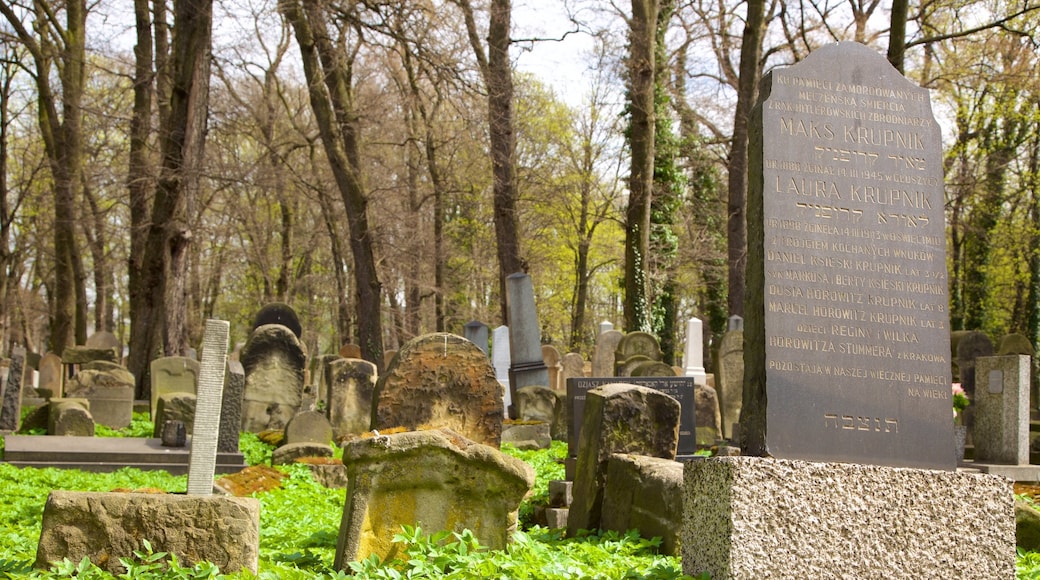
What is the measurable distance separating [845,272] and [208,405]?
13.7ft

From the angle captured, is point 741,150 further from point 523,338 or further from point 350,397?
point 350,397

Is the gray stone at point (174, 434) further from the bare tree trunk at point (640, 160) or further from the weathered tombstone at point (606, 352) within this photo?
the weathered tombstone at point (606, 352)

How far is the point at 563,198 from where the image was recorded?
27.0 m

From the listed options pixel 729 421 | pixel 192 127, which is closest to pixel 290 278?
pixel 192 127

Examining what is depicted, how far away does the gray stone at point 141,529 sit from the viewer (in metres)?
5.46

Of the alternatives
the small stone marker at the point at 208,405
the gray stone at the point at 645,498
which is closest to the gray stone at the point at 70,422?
the small stone marker at the point at 208,405

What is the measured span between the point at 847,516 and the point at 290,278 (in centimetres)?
3377

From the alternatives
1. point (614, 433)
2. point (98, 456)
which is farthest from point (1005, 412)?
point (98, 456)

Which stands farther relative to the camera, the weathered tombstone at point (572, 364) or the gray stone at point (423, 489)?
the weathered tombstone at point (572, 364)

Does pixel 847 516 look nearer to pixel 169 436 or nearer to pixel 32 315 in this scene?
pixel 169 436

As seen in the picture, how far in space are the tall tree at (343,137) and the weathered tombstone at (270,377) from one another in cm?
418

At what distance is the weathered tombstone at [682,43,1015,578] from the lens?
482 centimetres

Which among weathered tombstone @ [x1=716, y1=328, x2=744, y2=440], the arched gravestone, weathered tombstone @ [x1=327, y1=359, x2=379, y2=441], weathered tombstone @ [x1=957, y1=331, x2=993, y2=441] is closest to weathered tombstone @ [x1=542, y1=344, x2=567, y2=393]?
the arched gravestone

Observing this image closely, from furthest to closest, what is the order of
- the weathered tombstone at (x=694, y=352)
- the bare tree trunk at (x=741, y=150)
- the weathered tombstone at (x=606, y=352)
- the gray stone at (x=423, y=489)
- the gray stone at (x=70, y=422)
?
1. the weathered tombstone at (x=606, y=352)
2. the bare tree trunk at (x=741, y=150)
3. the weathered tombstone at (x=694, y=352)
4. the gray stone at (x=70, y=422)
5. the gray stone at (x=423, y=489)
